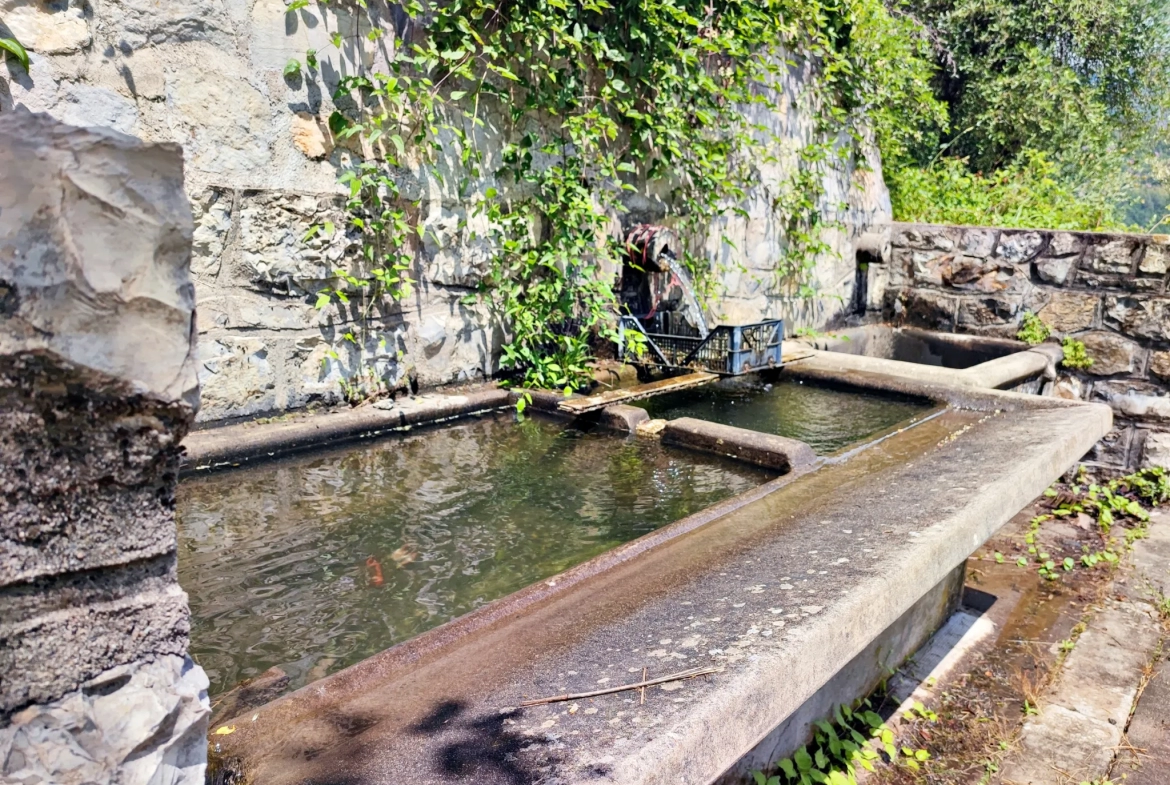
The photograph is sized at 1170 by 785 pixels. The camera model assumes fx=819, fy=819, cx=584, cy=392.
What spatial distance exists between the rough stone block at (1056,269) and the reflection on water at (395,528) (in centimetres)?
302

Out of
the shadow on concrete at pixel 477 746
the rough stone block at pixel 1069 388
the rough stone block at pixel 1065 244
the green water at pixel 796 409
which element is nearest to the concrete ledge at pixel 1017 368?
the rough stone block at pixel 1069 388

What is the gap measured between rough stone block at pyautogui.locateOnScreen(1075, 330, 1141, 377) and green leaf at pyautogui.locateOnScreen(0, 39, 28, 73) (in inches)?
197

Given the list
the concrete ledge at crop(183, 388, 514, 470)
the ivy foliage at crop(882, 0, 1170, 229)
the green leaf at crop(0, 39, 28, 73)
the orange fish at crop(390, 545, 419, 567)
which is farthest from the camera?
the ivy foliage at crop(882, 0, 1170, 229)

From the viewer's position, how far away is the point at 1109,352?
179 inches

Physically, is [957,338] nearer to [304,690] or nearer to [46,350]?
[304,690]

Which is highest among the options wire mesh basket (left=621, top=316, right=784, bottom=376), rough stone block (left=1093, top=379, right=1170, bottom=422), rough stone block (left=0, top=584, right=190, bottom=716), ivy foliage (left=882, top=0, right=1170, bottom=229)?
ivy foliage (left=882, top=0, right=1170, bottom=229)

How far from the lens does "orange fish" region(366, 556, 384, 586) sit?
76.6 inches

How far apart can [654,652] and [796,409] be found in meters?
2.43

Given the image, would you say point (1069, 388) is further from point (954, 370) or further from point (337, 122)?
point (337, 122)

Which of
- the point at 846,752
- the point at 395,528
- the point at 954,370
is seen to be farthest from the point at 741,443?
the point at 954,370

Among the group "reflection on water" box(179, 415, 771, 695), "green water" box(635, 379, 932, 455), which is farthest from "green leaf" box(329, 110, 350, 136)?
"green water" box(635, 379, 932, 455)

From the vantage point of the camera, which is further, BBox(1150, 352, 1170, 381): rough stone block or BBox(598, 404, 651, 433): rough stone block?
BBox(1150, 352, 1170, 381): rough stone block

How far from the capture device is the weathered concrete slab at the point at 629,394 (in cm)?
324

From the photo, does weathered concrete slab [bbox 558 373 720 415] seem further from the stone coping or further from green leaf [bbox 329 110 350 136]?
green leaf [bbox 329 110 350 136]
